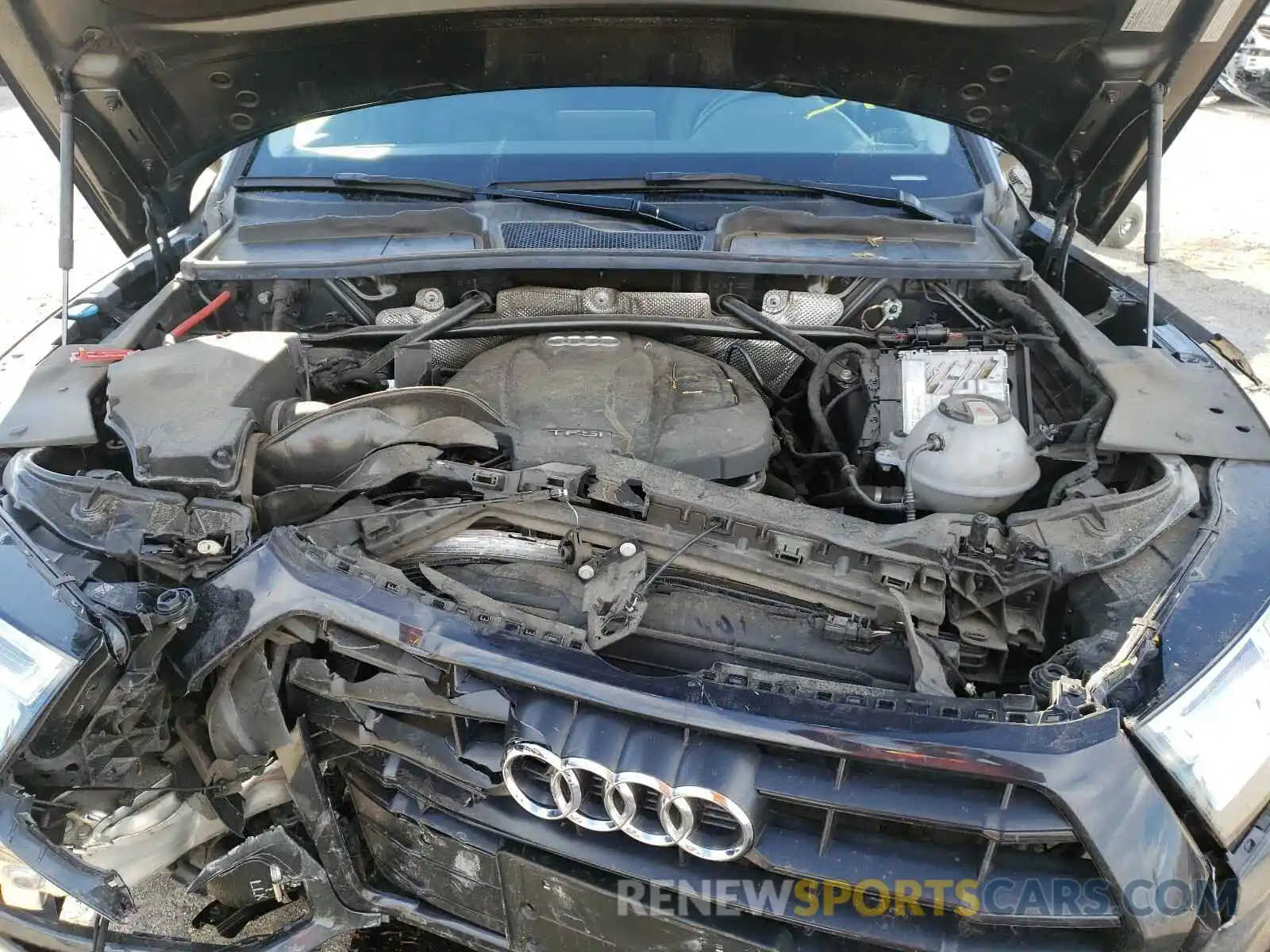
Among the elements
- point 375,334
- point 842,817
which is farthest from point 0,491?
point 842,817

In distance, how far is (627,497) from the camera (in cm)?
165

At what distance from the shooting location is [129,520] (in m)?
1.55

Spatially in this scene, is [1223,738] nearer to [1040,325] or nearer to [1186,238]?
[1040,325]

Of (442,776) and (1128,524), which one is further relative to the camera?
(1128,524)

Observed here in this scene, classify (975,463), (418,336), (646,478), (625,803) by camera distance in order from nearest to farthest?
1. (625,803)
2. (646,478)
3. (975,463)
4. (418,336)

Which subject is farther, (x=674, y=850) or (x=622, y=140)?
(x=622, y=140)

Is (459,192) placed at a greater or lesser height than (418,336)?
greater

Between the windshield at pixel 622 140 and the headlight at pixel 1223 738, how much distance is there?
5.68 feet

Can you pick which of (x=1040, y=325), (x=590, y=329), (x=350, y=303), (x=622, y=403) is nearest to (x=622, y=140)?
(x=590, y=329)

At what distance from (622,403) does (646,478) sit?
0.34 m

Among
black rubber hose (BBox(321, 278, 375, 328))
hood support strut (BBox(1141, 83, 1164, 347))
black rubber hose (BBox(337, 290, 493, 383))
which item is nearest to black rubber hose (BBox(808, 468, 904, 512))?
hood support strut (BBox(1141, 83, 1164, 347))

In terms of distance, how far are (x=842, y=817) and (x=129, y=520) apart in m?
1.25

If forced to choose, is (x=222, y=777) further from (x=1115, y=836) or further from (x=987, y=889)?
(x=1115, y=836)

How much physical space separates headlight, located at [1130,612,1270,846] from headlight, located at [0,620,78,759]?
149 cm
